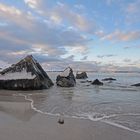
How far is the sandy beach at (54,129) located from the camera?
628 centimetres

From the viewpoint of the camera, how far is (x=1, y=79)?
63.7 ft

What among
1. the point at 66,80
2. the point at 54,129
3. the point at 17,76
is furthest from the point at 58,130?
the point at 66,80

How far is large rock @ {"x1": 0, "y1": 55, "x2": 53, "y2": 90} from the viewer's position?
738 inches

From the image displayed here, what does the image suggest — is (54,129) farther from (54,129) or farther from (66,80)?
(66,80)

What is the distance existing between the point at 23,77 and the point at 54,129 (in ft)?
40.9

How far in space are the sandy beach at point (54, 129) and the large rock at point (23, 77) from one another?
10.1 m

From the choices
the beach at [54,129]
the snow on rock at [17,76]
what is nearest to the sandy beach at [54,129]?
the beach at [54,129]

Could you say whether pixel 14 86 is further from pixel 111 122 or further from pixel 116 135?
pixel 116 135

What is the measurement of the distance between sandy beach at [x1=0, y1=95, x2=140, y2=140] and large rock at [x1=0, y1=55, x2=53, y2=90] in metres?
10.1

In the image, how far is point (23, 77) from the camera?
1906 centimetres

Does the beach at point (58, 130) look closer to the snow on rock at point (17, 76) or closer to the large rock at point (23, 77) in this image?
the large rock at point (23, 77)

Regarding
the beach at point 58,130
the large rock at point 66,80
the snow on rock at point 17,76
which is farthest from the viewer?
the large rock at point 66,80

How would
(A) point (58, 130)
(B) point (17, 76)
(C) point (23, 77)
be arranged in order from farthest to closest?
(B) point (17, 76)
(C) point (23, 77)
(A) point (58, 130)

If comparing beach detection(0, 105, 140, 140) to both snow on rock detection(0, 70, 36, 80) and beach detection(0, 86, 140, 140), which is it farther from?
snow on rock detection(0, 70, 36, 80)
